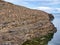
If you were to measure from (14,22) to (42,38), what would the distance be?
1.79 metres

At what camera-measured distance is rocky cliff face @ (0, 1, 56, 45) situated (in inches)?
488

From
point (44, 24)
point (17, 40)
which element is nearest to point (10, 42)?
point (17, 40)

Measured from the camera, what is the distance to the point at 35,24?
53.6 feet

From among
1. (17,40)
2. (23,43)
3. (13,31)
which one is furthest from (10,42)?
(13,31)

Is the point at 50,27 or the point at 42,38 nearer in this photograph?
the point at 42,38

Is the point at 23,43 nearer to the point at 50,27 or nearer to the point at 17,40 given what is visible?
the point at 17,40

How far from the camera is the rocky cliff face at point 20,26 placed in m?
12.4

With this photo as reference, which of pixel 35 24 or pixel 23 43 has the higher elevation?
pixel 35 24

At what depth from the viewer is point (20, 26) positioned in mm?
14805

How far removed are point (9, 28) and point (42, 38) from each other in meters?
2.36

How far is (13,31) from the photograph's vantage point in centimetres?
1328

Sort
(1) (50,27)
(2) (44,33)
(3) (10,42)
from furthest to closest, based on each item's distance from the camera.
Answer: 1. (1) (50,27)
2. (2) (44,33)
3. (3) (10,42)

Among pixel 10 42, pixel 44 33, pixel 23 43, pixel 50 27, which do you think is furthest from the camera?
pixel 50 27

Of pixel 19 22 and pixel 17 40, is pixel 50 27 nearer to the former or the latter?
pixel 19 22
